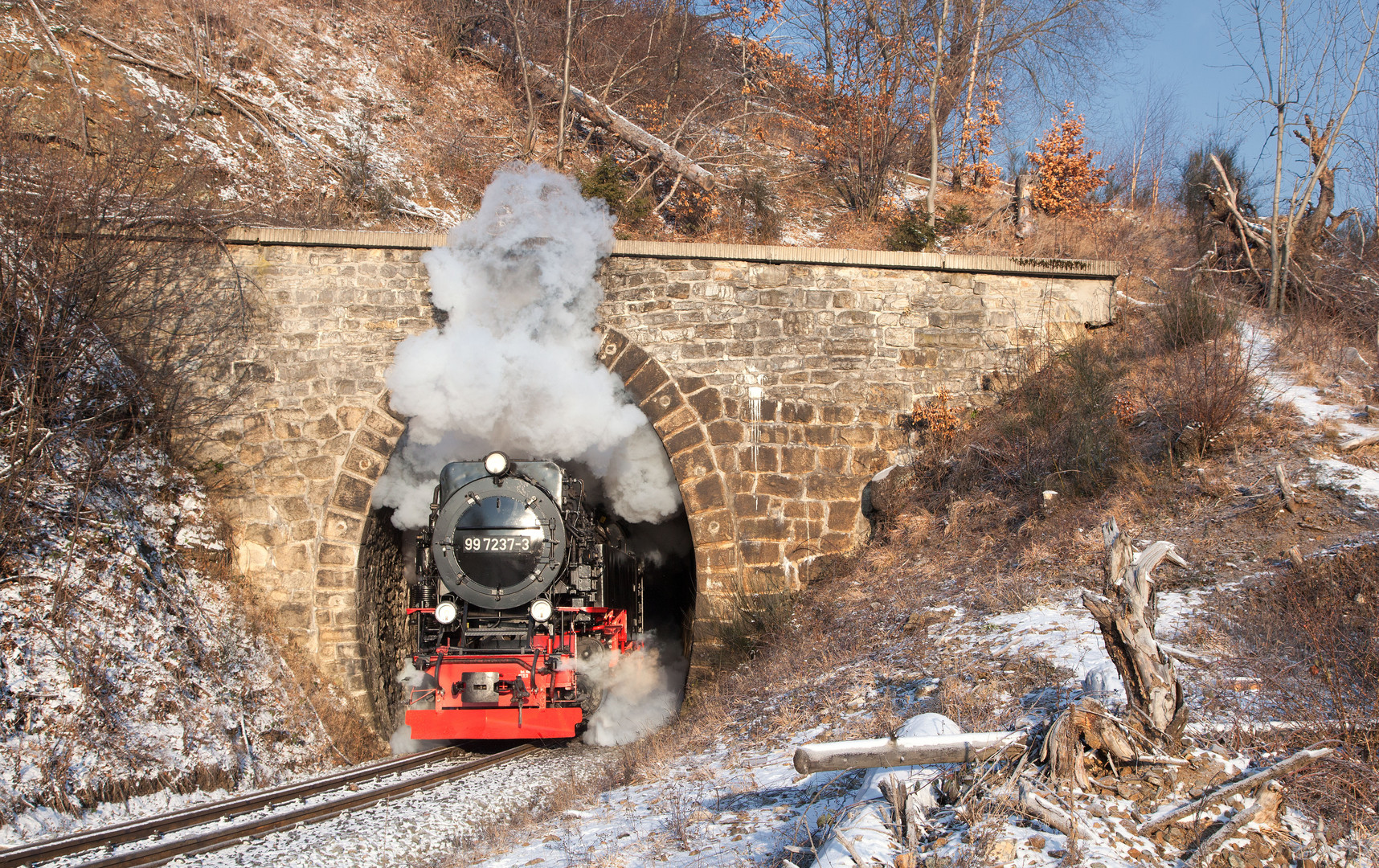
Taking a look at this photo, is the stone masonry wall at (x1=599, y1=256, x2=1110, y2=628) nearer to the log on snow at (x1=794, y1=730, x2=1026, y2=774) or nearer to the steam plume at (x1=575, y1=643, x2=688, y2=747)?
the steam plume at (x1=575, y1=643, x2=688, y2=747)

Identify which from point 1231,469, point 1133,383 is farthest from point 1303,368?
point 1231,469

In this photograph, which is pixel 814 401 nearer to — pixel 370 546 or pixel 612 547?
pixel 612 547

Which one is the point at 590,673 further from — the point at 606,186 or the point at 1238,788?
the point at 606,186

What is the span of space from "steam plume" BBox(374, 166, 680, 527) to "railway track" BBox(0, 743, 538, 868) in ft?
10.3

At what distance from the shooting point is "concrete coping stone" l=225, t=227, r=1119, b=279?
8789 mm

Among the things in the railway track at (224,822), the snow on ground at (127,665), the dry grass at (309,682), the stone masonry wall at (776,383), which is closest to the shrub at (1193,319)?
the stone masonry wall at (776,383)

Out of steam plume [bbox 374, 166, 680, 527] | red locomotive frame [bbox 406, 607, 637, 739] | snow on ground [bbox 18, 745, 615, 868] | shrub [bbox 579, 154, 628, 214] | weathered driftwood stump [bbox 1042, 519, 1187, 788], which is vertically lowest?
snow on ground [bbox 18, 745, 615, 868]

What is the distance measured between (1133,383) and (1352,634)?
467 centimetres

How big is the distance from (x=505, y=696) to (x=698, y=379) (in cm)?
360

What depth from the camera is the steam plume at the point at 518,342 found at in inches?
325

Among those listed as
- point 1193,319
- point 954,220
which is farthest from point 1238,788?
point 954,220

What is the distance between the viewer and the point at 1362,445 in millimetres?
6637

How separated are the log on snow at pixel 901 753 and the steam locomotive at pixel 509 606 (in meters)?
4.47

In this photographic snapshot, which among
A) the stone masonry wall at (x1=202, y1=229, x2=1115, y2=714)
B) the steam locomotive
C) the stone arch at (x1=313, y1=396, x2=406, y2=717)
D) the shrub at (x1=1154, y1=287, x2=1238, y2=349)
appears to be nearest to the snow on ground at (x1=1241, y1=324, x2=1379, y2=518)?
the shrub at (x1=1154, y1=287, x2=1238, y2=349)
